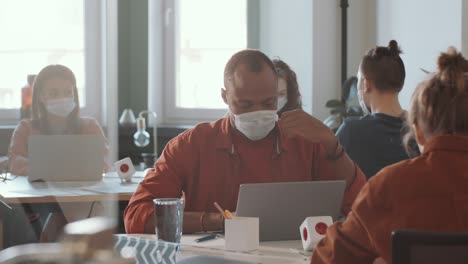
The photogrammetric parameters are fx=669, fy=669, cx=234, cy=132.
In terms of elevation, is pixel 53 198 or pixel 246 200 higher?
pixel 246 200

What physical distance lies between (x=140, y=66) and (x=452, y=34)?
2421 millimetres

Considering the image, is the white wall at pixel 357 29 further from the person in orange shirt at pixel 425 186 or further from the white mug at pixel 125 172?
the person in orange shirt at pixel 425 186

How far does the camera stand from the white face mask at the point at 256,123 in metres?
1.95

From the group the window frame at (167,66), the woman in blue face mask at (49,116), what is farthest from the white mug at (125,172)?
the window frame at (167,66)

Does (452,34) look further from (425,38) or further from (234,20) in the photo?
(234,20)

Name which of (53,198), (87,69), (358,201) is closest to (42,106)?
(87,69)

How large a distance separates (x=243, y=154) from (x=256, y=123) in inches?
4.5

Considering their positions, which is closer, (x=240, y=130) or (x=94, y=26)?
(x=240, y=130)

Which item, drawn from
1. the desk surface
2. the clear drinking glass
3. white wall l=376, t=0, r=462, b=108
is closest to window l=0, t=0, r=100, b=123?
the desk surface

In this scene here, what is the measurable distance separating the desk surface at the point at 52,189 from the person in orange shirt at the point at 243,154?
60 centimetres

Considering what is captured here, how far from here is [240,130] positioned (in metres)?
2.03

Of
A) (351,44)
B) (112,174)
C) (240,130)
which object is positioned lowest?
(112,174)

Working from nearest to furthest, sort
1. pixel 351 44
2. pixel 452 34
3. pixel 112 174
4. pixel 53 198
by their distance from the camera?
1. pixel 53 198
2. pixel 452 34
3. pixel 112 174
4. pixel 351 44

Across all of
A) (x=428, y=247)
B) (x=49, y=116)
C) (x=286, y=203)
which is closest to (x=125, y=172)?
(x=49, y=116)
